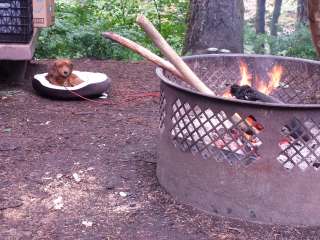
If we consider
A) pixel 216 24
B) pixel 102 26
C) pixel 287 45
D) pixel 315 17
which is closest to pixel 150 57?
pixel 315 17

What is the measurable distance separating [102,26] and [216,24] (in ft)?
8.07

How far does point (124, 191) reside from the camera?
3799 mm

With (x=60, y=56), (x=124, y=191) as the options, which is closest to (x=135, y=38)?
(x=60, y=56)

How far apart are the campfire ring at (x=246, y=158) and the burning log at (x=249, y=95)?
35cm

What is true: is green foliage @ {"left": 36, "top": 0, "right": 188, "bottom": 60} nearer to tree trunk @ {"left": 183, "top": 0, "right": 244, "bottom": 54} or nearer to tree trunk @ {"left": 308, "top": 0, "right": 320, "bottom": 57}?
tree trunk @ {"left": 183, "top": 0, "right": 244, "bottom": 54}

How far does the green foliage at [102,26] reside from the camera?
28.0 feet

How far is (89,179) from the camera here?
3990 mm

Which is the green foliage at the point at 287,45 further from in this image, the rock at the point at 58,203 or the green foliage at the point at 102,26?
the rock at the point at 58,203

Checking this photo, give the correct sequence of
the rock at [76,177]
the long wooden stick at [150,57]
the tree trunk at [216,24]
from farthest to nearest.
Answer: the tree trunk at [216,24] < the rock at [76,177] < the long wooden stick at [150,57]

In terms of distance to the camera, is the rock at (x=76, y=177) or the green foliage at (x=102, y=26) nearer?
the rock at (x=76, y=177)

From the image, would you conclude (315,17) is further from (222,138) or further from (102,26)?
(102,26)

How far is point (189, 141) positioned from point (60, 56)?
5454mm

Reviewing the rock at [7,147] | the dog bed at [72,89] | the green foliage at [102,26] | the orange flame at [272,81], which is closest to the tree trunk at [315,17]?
the orange flame at [272,81]

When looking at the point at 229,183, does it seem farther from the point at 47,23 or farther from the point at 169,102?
the point at 47,23
